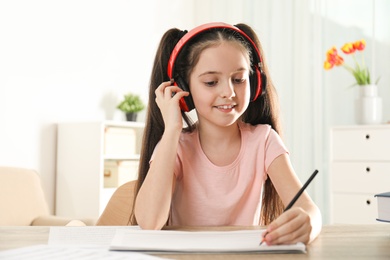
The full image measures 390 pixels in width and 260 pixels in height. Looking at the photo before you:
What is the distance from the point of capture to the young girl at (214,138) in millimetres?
1275

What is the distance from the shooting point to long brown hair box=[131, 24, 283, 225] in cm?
136

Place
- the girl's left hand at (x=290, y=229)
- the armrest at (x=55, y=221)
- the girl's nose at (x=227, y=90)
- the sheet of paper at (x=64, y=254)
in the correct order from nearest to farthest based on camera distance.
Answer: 1. the sheet of paper at (x=64, y=254)
2. the girl's left hand at (x=290, y=229)
3. the girl's nose at (x=227, y=90)
4. the armrest at (x=55, y=221)

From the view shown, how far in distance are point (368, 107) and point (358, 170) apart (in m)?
0.42

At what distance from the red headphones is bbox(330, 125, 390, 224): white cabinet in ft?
7.68

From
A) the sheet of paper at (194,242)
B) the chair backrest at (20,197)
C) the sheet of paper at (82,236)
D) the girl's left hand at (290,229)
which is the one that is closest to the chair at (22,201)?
the chair backrest at (20,197)

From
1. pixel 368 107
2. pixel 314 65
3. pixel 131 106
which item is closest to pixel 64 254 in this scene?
pixel 368 107

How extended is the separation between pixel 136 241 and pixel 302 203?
0.42 meters

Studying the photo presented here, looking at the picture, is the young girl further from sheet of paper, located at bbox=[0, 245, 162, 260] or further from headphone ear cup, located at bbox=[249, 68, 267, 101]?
sheet of paper, located at bbox=[0, 245, 162, 260]

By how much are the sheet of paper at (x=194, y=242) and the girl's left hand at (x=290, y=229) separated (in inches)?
0.6

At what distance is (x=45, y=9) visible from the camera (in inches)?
149

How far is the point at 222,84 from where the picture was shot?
50.4 inches

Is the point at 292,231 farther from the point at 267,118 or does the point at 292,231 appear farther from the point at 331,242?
the point at 267,118

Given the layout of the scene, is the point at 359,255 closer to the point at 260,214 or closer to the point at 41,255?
the point at 41,255

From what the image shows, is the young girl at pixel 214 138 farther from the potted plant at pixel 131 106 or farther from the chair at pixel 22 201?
the potted plant at pixel 131 106
